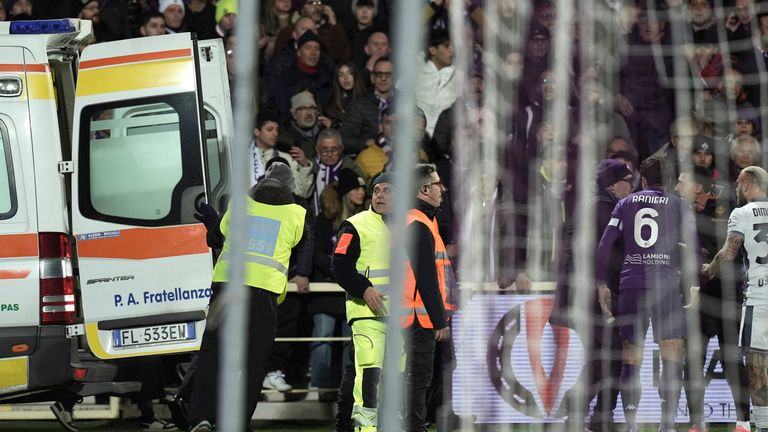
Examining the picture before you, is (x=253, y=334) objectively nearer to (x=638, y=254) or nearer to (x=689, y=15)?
(x=638, y=254)

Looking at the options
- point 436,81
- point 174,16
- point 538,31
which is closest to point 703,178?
point 538,31

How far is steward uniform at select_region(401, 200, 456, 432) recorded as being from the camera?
8.60 meters

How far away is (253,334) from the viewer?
878 centimetres

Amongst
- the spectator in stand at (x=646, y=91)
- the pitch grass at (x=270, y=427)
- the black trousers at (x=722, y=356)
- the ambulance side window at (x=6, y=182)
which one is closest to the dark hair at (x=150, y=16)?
the pitch grass at (x=270, y=427)

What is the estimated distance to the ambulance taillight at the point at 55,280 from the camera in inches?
363

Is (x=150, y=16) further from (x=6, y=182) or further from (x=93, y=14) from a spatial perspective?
(x=6, y=182)

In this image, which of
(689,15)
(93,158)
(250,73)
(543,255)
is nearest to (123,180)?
(93,158)

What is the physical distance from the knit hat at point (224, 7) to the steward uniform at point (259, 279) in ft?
16.9

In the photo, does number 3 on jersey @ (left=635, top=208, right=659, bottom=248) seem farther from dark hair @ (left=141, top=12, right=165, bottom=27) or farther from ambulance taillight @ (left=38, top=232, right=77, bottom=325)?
dark hair @ (left=141, top=12, right=165, bottom=27)

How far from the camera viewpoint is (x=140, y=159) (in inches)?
386

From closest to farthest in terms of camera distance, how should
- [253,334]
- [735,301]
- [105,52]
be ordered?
1. [253,334]
2. [105,52]
3. [735,301]

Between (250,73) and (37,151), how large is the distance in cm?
550

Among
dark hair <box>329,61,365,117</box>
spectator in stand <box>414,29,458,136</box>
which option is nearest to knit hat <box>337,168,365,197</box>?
spectator in stand <box>414,29,458,136</box>

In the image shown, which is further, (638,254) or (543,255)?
(543,255)
